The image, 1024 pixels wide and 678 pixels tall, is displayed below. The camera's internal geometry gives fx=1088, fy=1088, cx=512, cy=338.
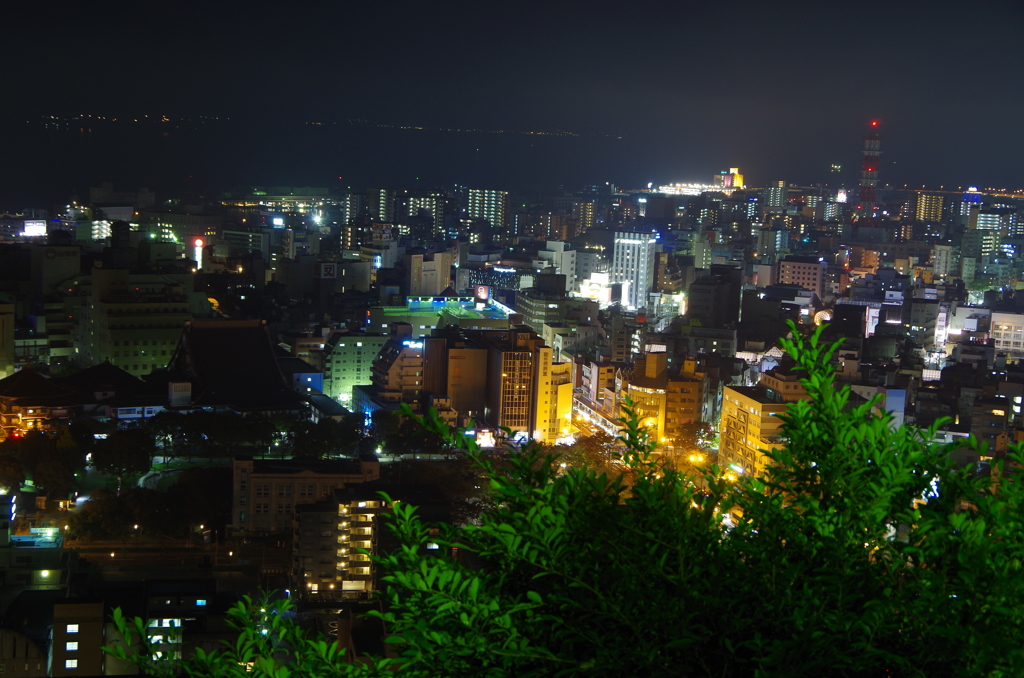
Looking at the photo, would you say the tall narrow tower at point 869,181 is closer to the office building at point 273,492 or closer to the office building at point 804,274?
the office building at point 804,274

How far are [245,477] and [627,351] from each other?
4696mm

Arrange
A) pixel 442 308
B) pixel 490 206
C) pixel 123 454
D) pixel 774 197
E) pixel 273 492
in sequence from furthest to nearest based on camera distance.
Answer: pixel 774 197 → pixel 490 206 → pixel 442 308 → pixel 123 454 → pixel 273 492

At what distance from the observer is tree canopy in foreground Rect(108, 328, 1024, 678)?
2.81ft

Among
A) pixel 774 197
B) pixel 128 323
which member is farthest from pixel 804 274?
pixel 774 197

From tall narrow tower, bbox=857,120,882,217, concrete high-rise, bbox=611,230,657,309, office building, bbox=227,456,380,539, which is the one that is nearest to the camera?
office building, bbox=227,456,380,539

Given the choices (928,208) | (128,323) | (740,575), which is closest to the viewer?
(740,575)

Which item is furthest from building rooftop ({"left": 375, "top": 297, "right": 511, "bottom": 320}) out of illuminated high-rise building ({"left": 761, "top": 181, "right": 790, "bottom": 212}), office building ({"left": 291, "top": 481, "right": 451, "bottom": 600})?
illuminated high-rise building ({"left": 761, "top": 181, "right": 790, "bottom": 212})

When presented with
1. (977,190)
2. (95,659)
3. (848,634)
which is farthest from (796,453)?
(977,190)

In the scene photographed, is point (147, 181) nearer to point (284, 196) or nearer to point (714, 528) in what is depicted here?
point (284, 196)

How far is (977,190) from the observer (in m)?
21.2

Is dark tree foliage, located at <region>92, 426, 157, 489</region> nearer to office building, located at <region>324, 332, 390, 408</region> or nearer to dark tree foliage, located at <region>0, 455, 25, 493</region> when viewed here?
dark tree foliage, located at <region>0, 455, 25, 493</region>

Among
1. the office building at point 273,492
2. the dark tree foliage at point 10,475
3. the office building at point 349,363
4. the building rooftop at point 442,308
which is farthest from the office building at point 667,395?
the dark tree foliage at point 10,475

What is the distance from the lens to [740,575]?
3.08ft

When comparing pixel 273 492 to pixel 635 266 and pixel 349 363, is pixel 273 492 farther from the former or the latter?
pixel 635 266
